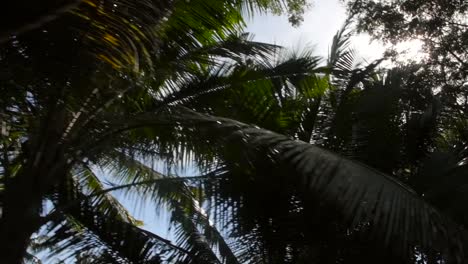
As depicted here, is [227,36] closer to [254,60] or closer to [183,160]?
[254,60]

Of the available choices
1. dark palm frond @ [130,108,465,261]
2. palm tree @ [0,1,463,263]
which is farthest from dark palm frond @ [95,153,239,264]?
dark palm frond @ [130,108,465,261]

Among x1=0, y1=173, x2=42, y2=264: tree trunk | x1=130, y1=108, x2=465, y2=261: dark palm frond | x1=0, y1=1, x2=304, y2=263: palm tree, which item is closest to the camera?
x1=0, y1=1, x2=304, y2=263: palm tree

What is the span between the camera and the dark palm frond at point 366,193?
5227 millimetres

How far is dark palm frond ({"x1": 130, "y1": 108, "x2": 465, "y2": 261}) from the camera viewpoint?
5.23 metres

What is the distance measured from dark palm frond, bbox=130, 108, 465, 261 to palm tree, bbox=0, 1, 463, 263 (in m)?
0.01

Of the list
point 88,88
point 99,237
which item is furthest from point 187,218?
point 88,88

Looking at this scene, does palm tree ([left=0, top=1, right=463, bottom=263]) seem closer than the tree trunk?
Yes

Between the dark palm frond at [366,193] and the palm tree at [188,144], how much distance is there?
1cm

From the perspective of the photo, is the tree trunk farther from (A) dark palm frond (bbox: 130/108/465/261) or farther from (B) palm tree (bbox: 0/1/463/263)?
(A) dark palm frond (bbox: 130/108/465/261)

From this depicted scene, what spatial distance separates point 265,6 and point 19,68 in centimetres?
349

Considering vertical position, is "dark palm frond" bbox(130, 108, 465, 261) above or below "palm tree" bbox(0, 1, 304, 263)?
below

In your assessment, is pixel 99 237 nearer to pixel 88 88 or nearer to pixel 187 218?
pixel 187 218

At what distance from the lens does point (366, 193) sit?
5203mm

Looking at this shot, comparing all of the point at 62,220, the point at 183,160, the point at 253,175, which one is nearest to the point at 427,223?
the point at 253,175
